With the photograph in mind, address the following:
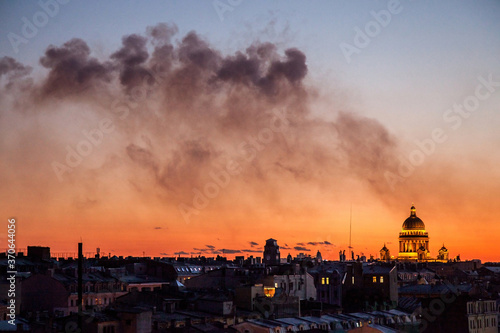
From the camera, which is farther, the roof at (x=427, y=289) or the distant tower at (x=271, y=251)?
the distant tower at (x=271, y=251)

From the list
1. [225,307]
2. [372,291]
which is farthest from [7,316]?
[372,291]

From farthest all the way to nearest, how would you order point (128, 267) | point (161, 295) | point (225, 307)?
point (128, 267) < point (161, 295) < point (225, 307)

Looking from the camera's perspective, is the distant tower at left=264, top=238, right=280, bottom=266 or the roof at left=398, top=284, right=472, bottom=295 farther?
the distant tower at left=264, top=238, right=280, bottom=266

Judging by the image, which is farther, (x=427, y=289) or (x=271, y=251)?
(x=271, y=251)

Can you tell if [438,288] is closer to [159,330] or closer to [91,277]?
[91,277]

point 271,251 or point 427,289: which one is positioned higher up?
point 271,251

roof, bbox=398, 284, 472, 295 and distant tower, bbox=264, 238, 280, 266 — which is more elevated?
distant tower, bbox=264, 238, 280, 266

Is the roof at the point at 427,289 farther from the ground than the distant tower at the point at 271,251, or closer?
closer

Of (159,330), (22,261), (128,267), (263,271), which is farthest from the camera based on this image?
(128,267)
